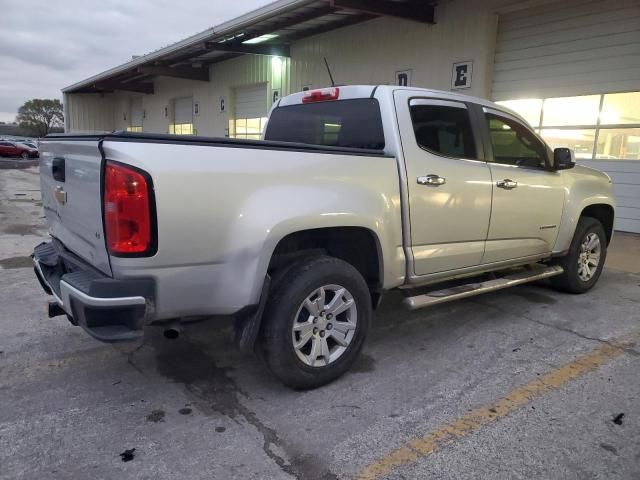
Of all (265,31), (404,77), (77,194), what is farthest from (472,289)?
(265,31)

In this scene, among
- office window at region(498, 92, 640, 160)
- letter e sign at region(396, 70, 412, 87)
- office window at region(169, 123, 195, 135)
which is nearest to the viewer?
office window at region(498, 92, 640, 160)

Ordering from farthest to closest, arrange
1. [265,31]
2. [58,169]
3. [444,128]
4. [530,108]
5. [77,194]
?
1. [265,31]
2. [530,108]
3. [444,128]
4. [58,169]
5. [77,194]

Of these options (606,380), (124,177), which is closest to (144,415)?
(124,177)

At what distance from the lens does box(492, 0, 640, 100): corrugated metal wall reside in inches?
351

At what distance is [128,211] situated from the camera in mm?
2518

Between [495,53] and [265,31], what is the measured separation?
6775 mm

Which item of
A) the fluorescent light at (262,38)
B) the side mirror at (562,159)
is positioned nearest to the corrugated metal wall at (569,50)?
the side mirror at (562,159)

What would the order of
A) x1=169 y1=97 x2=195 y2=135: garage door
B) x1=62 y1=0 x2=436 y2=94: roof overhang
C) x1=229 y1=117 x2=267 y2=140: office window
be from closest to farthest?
1. x1=62 y1=0 x2=436 y2=94: roof overhang
2. x1=229 y1=117 x2=267 y2=140: office window
3. x1=169 y1=97 x2=195 y2=135: garage door

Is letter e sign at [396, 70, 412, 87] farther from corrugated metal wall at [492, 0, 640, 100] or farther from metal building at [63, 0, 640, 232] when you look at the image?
corrugated metal wall at [492, 0, 640, 100]

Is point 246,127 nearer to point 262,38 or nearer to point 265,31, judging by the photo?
point 262,38

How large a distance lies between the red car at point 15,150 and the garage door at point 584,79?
37.2 metres

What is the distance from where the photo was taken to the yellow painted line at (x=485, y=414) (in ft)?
8.31

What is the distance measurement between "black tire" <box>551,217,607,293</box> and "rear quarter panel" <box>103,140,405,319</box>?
3103 mm

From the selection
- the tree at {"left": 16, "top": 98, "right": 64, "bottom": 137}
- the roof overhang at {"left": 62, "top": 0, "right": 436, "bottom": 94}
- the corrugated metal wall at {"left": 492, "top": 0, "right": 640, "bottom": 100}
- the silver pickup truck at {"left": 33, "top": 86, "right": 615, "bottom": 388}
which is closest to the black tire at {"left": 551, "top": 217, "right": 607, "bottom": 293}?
the silver pickup truck at {"left": 33, "top": 86, "right": 615, "bottom": 388}
